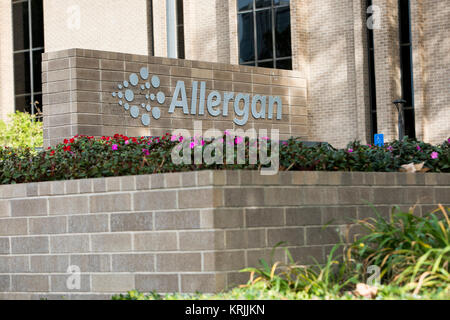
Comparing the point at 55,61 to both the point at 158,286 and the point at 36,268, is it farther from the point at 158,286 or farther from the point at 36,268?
the point at 158,286

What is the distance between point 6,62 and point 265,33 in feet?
53.4

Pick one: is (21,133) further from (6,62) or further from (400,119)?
(400,119)

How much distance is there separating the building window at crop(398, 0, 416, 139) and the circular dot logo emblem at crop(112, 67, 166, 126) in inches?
376

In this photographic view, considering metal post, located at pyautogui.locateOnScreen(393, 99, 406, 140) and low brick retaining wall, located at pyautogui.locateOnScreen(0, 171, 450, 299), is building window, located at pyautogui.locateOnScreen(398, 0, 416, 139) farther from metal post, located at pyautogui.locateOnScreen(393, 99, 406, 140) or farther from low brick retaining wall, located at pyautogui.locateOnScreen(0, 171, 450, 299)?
low brick retaining wall, located at pyautogui.locateOnScreen(0, 171, 450, 299)

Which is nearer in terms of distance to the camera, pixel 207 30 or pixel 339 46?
pixel 339 46

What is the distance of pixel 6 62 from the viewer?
131 ft

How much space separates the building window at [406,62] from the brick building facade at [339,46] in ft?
0.11

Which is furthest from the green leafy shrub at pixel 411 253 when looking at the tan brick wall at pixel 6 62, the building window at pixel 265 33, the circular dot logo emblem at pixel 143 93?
the tan brick wall at pixel 6 62

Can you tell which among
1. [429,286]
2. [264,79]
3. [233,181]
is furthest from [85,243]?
[264,79]

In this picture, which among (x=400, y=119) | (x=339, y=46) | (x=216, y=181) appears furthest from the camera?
(x=339, y=46)

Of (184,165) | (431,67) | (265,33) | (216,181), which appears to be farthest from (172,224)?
(265,33)

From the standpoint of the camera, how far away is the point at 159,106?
850 inches

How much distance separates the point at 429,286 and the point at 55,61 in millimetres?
14627

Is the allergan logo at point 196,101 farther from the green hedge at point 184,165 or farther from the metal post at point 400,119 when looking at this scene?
the green hedge at point 184,165
